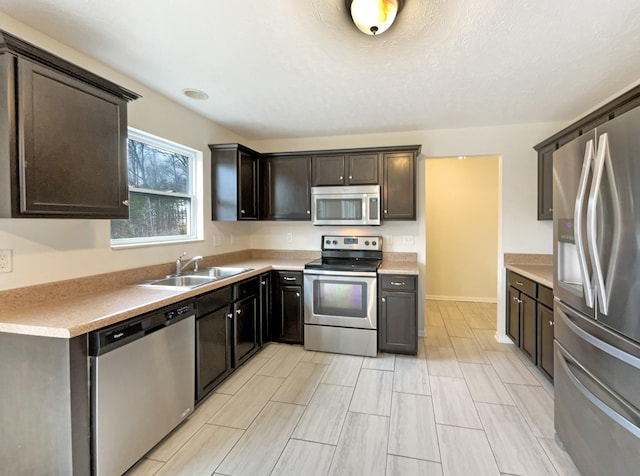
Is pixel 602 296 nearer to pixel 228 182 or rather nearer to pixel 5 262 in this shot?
pixel 5 262

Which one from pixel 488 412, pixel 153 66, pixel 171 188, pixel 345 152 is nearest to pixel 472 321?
pixel 488 412

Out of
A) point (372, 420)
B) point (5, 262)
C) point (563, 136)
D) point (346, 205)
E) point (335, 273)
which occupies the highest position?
point (563, 136)

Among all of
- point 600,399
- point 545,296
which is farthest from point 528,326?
point 600,399

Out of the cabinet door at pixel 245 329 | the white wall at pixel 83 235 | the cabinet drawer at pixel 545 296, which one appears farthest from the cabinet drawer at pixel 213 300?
the cabinet drawer at pixel 545 296

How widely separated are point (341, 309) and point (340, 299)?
0.34 feet

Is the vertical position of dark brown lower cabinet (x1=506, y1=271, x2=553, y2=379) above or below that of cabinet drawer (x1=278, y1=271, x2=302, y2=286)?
below

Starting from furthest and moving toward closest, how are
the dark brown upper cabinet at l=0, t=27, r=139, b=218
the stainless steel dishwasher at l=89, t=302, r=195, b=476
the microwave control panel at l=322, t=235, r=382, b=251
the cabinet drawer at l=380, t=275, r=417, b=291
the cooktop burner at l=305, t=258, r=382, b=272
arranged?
the microwave control panel at l=322, t=235, r=382, b=251, the cooktop burner at l=305, t=258, r=382, b=272, the cabinet drawer at l=380, t=275, r=417, b=291, the stainless steel dishwasher at l=89, t=302, r=195, b=476, the dark brown upper cabinet at l=0, t=27, r=139, b=218

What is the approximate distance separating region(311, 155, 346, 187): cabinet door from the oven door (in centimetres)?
108

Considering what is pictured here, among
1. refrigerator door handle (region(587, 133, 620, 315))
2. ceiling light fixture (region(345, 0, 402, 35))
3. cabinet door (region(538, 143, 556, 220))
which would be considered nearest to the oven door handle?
cabinet door (region(538, 143, 556, 220))

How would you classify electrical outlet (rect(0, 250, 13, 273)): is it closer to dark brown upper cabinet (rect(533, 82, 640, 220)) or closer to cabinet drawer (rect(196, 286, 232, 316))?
cabinet drawer (rect(196, 286, 232, 316))

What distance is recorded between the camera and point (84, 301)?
Answer: 1896mm

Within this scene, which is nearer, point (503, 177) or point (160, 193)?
point (160, 193)

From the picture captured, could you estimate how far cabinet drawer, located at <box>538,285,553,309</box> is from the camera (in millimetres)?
2465

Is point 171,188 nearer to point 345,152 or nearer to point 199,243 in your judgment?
point 199,243
